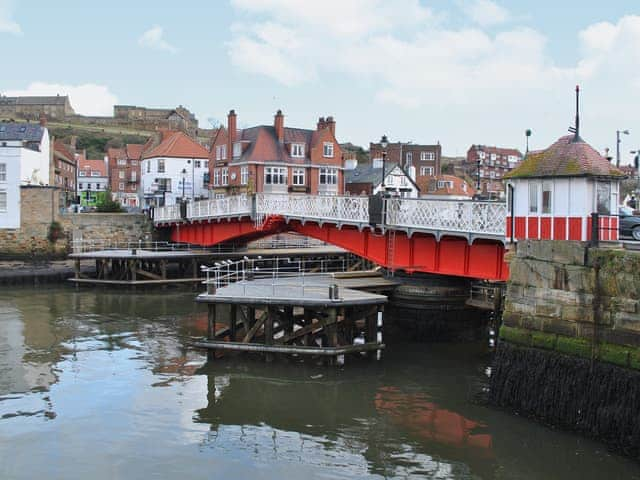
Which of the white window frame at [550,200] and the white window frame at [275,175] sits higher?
the white window frame at [275,175]

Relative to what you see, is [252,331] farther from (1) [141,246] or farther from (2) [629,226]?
(1) [141,246]

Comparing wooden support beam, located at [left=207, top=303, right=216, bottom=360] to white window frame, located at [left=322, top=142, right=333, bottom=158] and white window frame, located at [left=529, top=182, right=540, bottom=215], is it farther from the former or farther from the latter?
white window frame, located at [left=322, top=142, right=333, bottom=158]

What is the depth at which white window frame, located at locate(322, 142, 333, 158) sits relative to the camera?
2205 inches

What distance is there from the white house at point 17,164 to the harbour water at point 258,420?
991 inches

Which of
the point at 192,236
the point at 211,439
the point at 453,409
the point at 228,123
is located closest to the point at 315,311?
the point at 453,409

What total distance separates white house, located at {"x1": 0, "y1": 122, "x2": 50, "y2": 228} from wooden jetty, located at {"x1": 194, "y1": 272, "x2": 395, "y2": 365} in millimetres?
30434

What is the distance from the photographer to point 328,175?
186 feet

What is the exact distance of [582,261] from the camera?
53.7 feet

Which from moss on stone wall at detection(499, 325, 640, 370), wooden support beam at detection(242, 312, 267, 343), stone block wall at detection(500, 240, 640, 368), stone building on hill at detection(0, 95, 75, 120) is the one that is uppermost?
stone building on hill at detection(0, 95, 75, 120)

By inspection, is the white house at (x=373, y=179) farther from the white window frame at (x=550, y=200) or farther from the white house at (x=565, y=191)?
the white window frame at (x=550, y=200)

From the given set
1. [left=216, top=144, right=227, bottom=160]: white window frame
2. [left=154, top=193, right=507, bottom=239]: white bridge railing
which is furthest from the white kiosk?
[left=216, top=144, right=227, bottom=160]: white window frame

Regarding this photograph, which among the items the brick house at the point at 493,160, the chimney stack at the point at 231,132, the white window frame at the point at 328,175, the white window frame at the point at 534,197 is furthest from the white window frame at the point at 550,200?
the brick house at the point at 493,160

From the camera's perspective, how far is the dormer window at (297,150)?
180 feet

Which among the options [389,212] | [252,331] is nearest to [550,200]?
[389,212]
